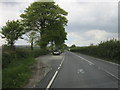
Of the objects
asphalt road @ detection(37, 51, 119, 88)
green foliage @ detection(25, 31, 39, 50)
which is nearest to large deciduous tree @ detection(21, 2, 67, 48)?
green foliage @ detection(25, 31, 39, 50)

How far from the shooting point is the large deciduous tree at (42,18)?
166ft

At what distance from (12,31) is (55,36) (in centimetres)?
1395

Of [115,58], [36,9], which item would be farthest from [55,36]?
[115,58]

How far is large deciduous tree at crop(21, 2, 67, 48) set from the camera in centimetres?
5049

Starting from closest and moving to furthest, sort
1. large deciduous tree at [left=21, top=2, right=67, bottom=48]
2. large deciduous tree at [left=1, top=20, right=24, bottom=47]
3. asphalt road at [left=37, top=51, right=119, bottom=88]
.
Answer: asphalt road at [left=37, top=51, right=119, bottom=88]
large deciduous tree at [left=1, top=20, right=24, bottom=47]
large deciduous tree at [left=21, top=2, right=67, bottom=48]

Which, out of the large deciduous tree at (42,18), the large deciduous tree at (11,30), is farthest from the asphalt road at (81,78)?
the large deciduous tree at (42,18)

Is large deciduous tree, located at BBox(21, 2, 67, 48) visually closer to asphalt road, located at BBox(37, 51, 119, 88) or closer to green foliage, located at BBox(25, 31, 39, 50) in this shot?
green foliage, located at BBox(25, 31, 39, 50)

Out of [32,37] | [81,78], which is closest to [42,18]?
[32,37]

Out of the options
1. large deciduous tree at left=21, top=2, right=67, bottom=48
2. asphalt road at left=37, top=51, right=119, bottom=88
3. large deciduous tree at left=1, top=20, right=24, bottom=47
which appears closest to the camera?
asphalt road at left=37, top=51, right=119, bottom=88

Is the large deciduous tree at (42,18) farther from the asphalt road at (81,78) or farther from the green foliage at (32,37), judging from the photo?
the asphalt road at (81,78)

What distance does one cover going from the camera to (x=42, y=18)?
50.6 meters

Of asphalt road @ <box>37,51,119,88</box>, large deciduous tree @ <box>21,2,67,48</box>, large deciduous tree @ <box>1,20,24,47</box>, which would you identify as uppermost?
large deciduous tree @ <box>21,2,67,48</box>

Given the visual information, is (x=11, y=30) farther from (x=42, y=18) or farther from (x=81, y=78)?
(x=81, y=78)

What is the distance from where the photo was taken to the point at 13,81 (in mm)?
9805
